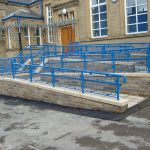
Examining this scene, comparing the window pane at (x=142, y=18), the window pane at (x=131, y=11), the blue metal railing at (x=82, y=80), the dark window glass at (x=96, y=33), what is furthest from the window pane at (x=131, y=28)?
the blue metal railing at (x=82, y=80)

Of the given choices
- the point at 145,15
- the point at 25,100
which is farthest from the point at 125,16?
the point at 25,100

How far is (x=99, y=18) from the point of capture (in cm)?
1773

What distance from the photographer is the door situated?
20.1 metres

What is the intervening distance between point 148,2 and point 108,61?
17.5ft

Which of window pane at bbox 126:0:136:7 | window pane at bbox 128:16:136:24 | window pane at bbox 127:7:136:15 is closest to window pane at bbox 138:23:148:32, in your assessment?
window pane at bbox 128:16:136:24

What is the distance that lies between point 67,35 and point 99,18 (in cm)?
376

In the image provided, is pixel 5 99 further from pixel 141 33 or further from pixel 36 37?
pixel 36 37

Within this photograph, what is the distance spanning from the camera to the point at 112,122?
724 centimetres

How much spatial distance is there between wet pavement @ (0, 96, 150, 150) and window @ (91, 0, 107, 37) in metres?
9.57

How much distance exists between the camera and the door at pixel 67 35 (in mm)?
20139

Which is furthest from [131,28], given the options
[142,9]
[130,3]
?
[130,3]

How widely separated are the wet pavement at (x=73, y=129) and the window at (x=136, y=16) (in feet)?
26.1

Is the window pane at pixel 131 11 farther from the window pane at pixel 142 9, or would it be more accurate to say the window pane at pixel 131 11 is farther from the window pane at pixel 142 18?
the window pane at pixel 142 18

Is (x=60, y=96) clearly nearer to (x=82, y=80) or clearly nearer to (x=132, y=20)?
(x=82, y=80)
